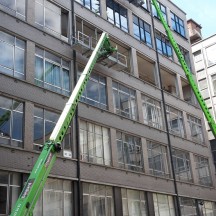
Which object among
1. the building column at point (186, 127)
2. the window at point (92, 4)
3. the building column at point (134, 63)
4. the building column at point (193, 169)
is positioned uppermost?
the window at point (92, 4)

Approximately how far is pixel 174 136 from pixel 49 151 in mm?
23868

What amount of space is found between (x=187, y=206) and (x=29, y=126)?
17.8m

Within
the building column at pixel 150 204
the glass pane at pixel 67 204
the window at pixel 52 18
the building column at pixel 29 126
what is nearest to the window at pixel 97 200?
the glass pane at pixel 67 204

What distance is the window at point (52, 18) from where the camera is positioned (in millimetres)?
26531

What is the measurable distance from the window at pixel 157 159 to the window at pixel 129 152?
1480mm

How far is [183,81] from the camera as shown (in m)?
41.5

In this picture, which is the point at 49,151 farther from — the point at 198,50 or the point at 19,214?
the point at 198,50

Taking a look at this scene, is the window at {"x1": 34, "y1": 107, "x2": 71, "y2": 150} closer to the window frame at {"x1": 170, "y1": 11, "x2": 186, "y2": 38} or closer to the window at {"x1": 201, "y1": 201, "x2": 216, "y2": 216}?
the window at {"x1": 201, "y1": 201, "x2": 216, "y2": 216}

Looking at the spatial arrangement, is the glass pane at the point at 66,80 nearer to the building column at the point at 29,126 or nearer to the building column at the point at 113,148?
the building column at the point at 29,126

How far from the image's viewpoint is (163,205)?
30.2m

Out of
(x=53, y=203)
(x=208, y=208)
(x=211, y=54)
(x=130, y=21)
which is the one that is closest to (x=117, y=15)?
(x=130, y=21)

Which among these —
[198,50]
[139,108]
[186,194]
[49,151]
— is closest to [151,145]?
[139,108]

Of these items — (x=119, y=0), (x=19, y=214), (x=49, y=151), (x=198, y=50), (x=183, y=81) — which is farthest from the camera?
(x=198, y=50)

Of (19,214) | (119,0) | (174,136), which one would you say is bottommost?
(19,214)
